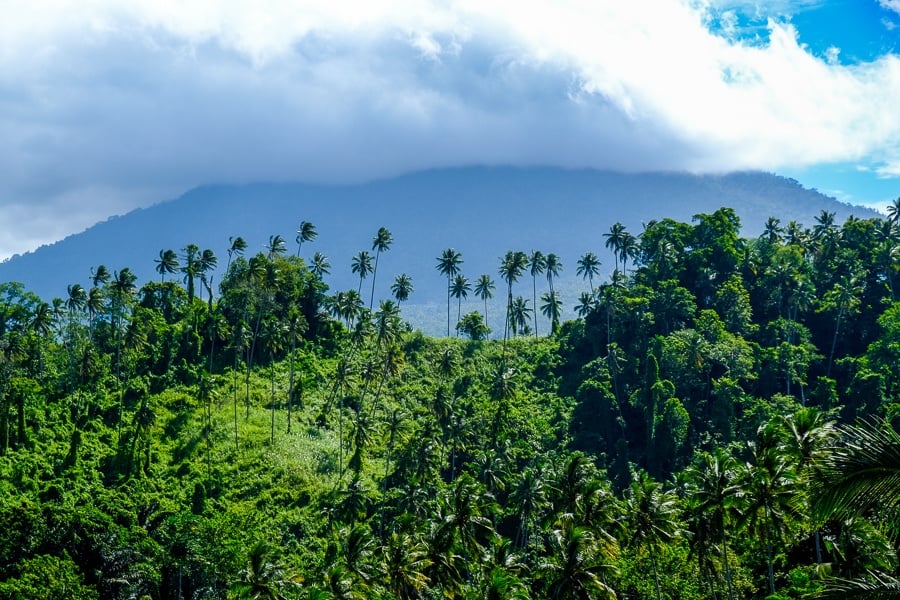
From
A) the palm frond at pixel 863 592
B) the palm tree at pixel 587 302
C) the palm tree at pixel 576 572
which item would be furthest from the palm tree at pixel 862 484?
the palm tree at pixel 587 302

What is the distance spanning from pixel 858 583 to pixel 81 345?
133996 mm

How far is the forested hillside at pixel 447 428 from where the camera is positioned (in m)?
66.4

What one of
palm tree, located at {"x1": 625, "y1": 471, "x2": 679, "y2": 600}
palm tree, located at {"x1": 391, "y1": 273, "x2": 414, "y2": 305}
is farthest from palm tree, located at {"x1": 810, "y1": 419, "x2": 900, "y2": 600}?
palm tree, located at {"x1": 391, "y1": 273, "x2": 414, "y2": 305}

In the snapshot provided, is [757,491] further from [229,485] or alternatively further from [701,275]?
[701,275]

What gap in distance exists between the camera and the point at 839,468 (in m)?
12.9

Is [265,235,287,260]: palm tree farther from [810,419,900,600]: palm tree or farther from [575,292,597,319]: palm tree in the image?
[810,419,900,600]: palm tree

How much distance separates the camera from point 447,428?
117 meters

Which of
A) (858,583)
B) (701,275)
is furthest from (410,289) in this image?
(858,583)

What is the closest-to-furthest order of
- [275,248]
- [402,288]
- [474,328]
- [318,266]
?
[275,248]
[474,328]
[402,288]
[318,266]

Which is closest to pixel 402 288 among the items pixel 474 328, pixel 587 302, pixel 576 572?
pixel 474 328

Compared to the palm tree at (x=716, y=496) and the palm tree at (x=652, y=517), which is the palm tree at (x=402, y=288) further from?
the palm tree at (x=716, y=496)

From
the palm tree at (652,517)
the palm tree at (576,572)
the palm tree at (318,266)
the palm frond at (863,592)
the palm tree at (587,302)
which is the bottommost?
the palm tree at (576,572)

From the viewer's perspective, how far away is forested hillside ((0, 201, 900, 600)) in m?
66.4

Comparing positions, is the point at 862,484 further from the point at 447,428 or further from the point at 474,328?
the point at 474,328
